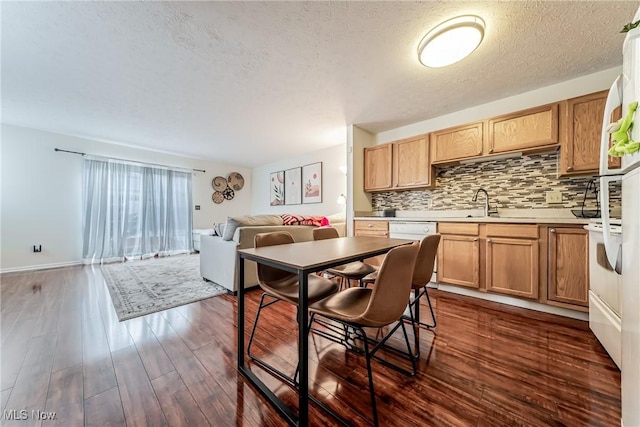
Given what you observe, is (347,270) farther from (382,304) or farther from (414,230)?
(414,230)

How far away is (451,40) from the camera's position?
1676 millimetres

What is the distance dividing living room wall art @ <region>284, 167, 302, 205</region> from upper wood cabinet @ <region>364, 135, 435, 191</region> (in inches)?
83.9

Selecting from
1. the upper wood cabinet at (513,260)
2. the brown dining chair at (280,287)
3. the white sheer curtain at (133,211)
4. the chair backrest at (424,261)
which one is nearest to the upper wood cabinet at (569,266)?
the upper wood cabinet at (513,260)

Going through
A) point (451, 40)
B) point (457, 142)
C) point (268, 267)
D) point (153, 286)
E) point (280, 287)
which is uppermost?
point (451, 40)

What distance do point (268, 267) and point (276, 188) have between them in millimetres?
4595

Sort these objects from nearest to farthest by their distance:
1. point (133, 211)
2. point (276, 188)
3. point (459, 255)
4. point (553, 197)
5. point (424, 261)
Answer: point (424, 261)
point (553, 197)
point (459, 255)
point (133, 211)
point (276, 188)

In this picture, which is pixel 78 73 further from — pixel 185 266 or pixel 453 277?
pixel 453 277

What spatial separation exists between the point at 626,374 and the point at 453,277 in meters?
1.78

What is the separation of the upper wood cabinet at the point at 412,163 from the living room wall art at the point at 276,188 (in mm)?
3275

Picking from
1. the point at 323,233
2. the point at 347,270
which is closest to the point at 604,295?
the point at 347,270

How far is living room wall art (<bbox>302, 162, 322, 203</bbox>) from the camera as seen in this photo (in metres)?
5.00

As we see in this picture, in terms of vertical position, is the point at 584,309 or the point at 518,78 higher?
the point at 518,78

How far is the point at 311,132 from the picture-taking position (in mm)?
3959

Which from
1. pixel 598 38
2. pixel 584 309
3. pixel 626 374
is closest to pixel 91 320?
pixel 626 374
